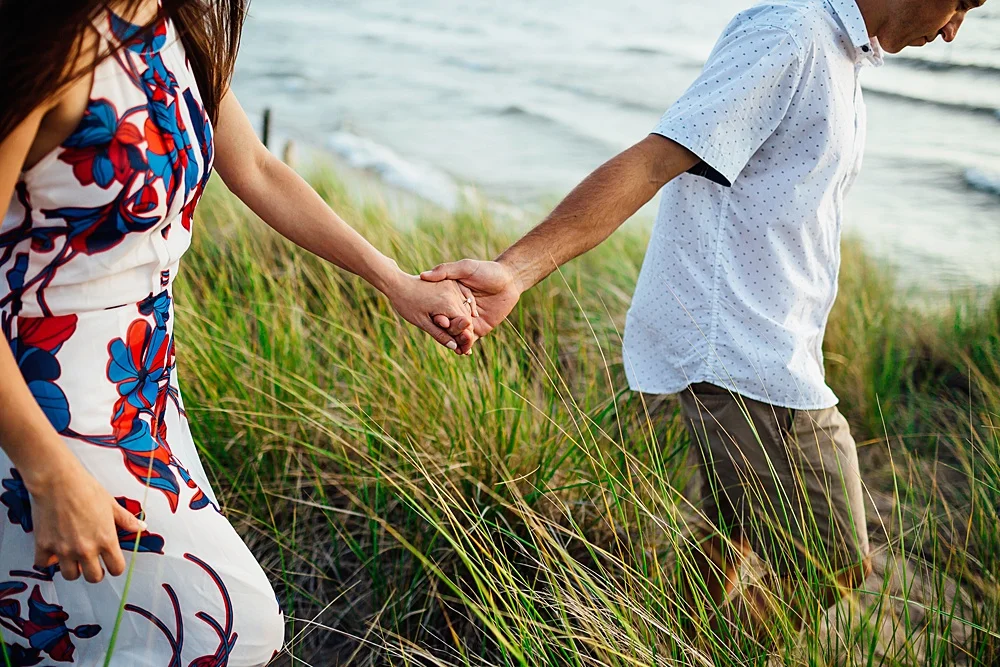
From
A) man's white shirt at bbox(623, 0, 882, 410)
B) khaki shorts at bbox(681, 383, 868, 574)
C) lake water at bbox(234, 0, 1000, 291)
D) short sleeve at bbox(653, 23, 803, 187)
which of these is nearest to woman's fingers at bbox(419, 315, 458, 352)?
man's white shirt at bbox(623, 0, 882, 410)

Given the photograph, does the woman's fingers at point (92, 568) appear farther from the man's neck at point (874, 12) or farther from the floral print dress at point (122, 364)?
the man's neck at point (874, 12)

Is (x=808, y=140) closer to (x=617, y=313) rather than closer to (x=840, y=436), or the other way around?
(x=840, y=436)

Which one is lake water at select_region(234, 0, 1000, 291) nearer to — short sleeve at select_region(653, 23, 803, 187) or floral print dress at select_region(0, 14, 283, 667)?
short sleeve at select_region(653, 23, 803, 187)

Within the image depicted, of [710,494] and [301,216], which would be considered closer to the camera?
[301,216]

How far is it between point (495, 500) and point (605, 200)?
96 centimetres

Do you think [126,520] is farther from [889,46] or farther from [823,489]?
[889,46]

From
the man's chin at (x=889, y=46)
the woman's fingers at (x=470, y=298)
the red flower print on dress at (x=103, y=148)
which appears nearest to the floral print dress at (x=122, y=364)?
the red flower print on dress at (x=103, y=148)

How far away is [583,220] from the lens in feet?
6.99

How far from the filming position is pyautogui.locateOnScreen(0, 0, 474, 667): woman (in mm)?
1230

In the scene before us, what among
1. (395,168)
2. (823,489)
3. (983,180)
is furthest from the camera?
(395,168)

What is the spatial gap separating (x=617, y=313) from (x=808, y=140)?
227 cm

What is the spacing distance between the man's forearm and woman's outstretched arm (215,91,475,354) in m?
0.29

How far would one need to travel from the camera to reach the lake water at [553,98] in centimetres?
1127

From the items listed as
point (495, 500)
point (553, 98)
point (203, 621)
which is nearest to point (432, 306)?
point (495, 500)
